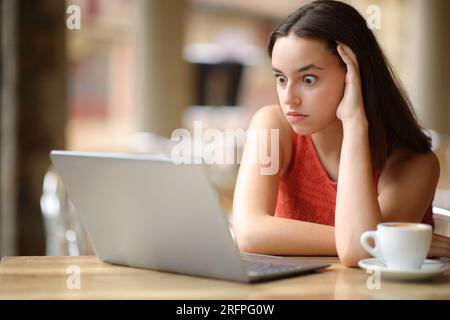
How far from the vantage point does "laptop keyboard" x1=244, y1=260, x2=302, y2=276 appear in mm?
1301

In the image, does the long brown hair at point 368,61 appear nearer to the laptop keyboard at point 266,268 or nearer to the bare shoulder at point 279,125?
the bare shoulder at point 279,125

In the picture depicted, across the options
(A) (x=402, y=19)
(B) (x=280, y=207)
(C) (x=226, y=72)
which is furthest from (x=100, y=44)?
(B) (x=280, y=207)

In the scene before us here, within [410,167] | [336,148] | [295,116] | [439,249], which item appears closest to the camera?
[439,249]

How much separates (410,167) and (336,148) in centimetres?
18

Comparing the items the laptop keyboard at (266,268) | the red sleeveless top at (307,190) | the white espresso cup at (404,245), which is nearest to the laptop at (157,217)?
the laptop keyboard at (266,268)

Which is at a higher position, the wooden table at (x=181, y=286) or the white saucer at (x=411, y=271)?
the white saucer at (x=411, y=271)

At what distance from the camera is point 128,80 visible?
1377 cm

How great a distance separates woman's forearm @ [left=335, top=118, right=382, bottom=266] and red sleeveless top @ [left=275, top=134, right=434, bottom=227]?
0.29 metres

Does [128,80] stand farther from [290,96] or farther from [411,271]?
[411,271]

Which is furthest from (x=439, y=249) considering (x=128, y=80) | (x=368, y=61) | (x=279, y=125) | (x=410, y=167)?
(x=128, y=80)

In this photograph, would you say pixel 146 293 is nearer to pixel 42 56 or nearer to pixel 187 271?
pixel 187 271

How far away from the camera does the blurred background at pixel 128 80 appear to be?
14.0 feet

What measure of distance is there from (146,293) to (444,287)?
427 millimetres

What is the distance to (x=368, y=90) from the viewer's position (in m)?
1.65
